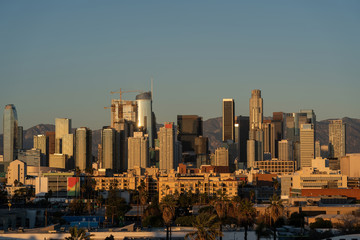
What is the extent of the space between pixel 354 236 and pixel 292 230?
98.0ft

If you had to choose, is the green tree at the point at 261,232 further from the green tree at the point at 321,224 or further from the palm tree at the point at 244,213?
the green tree at the point at 321,224

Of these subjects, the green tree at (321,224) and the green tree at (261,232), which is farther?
the green tree at (321,224)

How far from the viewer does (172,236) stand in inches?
6718

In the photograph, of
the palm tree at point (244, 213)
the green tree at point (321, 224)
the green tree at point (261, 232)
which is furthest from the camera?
the green tree at point (321, 224)

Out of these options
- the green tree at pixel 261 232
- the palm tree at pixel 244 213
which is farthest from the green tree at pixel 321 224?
the green tree at pixel 261 232

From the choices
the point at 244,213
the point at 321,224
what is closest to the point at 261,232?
the point at 244,213

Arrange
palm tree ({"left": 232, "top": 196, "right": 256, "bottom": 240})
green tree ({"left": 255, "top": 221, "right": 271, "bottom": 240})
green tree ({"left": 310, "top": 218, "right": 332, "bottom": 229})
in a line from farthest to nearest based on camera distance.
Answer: green tree ({"left": 310, "top": 218, "right": 332, "bottom": 229}), palm tree ({"left": 232, "top": 196, "right": 256, "bottom": 240}), green tree ({"left": 255, "top": 221, "right": 271, "bottom": 240})

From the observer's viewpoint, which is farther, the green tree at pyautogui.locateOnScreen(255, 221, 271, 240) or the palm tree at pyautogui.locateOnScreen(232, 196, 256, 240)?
the palm tree at pyautogui.locateOnScreen(232, 196, 256, 240)

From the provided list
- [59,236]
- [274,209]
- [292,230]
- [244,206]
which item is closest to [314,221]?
[292,230]

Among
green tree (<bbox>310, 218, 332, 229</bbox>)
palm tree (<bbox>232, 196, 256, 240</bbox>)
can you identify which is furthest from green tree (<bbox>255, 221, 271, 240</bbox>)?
green tree (<bbox>310, 218, 332, 229</bbox>)

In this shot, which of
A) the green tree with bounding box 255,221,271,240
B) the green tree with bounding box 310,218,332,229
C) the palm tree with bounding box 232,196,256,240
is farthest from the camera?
the green tree with bounding box 310,218,332,229

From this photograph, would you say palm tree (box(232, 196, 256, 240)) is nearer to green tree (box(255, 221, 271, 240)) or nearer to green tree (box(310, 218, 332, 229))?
green tree (box(255, 221, 271, 240))

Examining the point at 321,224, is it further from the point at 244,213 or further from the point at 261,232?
the point at 261,232

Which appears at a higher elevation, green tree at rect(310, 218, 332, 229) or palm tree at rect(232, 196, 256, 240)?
palm tree at rect(232, 196, 256, 240)
